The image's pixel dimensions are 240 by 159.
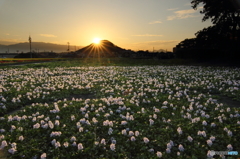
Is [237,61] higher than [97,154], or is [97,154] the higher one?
[237,61]

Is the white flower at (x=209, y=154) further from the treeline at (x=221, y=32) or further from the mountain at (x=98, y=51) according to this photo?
the mountain at (x=98, y=51)

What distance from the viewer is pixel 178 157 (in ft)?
13.4

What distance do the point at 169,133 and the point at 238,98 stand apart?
5.67 metres

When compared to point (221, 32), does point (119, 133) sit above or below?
below

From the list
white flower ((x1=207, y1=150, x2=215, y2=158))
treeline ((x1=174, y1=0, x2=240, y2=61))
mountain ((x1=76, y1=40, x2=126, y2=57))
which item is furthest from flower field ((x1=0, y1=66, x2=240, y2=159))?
mountain ((x1=76, y1=40, x2=126, y2=57))

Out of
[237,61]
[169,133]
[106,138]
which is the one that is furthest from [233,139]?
[237,61]

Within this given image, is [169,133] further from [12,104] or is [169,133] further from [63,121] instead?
[12,104]

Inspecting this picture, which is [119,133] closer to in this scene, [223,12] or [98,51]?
[223,12]

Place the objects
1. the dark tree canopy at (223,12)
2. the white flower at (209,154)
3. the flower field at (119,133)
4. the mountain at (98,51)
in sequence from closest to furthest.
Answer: the white flower at (209,154) < the flower field at (119,133) < the dark tree canopy at (223,12) < the mountain at (98,51)

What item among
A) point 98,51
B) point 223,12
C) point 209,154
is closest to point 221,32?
point 223,12

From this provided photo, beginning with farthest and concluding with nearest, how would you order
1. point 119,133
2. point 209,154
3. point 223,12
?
point 223,12
point 119,133
point 209,154

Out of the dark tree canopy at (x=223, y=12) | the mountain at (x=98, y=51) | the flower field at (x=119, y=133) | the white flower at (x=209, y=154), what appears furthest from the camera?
the mountain at (x=98, y=51)

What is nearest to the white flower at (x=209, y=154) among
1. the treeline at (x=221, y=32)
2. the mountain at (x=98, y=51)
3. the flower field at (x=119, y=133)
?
the flower field at (x=119, y=133)

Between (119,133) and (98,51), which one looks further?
(98,51)
